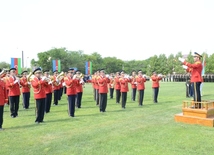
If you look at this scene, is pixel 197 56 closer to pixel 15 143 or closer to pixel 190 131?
pixel 190 131

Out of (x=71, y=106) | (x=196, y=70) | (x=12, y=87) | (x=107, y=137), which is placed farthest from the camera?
(x=12, y=87)

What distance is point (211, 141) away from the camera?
556 cm

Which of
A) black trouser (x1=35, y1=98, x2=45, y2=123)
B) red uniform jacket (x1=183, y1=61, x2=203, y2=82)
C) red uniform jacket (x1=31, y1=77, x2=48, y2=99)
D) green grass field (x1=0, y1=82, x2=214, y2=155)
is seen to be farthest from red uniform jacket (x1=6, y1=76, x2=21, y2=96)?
red uniform jacket (x1=183, y1=61, x2=203, y2=82)

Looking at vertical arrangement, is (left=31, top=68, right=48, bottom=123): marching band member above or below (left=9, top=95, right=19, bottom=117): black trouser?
above

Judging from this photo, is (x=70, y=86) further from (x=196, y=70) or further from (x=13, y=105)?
(x=196, y=70)

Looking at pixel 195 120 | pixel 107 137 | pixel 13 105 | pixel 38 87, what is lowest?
pixel 107 137

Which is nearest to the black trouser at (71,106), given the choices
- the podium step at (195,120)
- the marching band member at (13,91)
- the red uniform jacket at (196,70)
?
the marching band member at (13,91)

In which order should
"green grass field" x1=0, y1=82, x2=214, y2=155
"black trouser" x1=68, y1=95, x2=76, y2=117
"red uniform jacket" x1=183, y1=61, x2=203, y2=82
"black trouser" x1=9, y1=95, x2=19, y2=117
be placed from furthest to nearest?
"black trouser" x1=9, y1=95, x2=19, y2=117, "black trouser" x1=68, y1=95, x2=76, y2=117, "red uniform jacket" x1=183, y1=61, x2=203, y2=82, "green grass field" x1=0, y1=82, x2=214, y2=155

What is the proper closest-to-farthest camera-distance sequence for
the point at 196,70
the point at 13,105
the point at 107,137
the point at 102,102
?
1. the point at 107,137
2. the point at 196,70
3. the point at 13,105
4. the point at 102,102

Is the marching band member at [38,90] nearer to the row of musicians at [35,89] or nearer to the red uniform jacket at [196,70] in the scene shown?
the row of musicians at [35,89]

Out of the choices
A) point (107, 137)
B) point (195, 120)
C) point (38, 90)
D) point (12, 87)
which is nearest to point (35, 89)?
point (38, 90)

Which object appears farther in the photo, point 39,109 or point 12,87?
point 12,87

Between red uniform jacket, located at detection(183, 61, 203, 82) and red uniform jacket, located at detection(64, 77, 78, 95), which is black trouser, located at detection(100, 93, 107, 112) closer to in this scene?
red uniform jacket, located at detection(64, 77, 78, 95)

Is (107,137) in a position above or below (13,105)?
below
